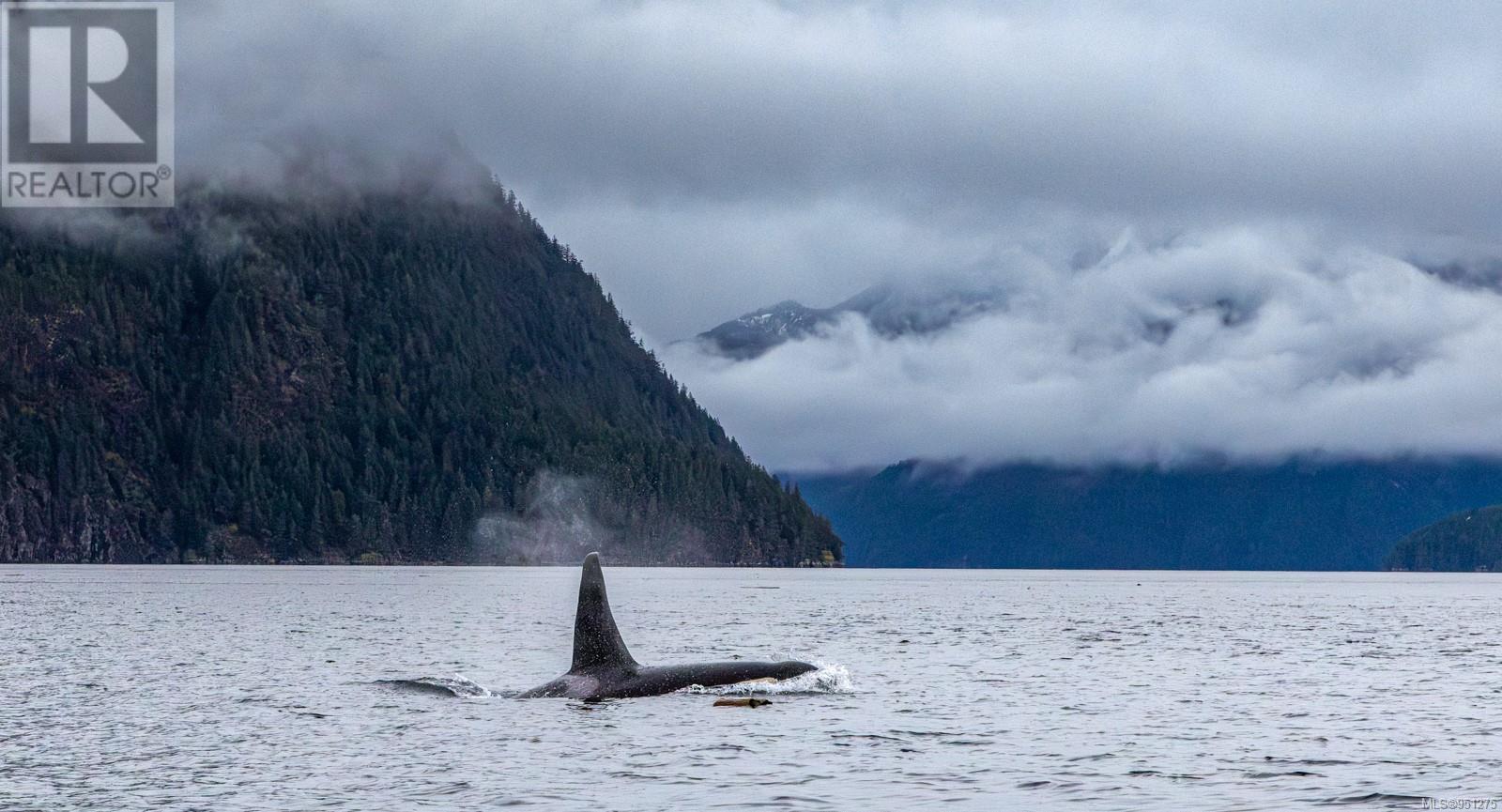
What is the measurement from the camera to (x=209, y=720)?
45719 mm

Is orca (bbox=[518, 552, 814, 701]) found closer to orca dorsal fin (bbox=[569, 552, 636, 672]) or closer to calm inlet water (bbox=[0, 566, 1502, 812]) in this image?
orca dorsal fin (bbox=[569, 552, 636, 672])

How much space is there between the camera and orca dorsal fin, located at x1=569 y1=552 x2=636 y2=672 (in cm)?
5050

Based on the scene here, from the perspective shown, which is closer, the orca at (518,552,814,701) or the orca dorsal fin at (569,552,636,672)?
the orca dorsal fin at (569,552,636,672)

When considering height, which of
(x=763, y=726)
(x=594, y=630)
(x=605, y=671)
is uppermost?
(x=594, y=630)

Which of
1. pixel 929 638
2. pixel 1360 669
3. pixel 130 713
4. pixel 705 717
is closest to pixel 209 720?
pixel 130 713

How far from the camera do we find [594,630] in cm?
5166

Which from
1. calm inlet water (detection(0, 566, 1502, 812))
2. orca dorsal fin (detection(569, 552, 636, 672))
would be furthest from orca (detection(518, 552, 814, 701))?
calm inlet water (detection(0, 566, 1502, 812))

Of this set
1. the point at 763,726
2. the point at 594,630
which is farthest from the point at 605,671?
the point at 763,726

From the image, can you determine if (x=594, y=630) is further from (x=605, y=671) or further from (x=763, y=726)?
(x=763, y=726)

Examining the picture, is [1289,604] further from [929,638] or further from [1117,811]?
[1117,811]

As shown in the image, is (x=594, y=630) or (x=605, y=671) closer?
(x=594, y=630)

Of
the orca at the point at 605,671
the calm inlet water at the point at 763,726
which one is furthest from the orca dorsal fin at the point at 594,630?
the calm inlet water at the point at 763,726

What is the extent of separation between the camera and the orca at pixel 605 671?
167ft

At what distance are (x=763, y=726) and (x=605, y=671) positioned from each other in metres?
9.35
